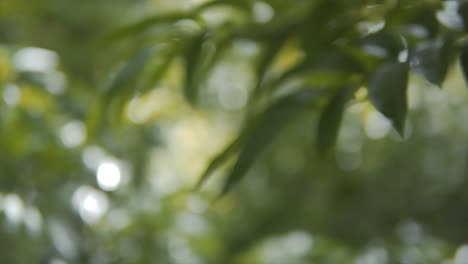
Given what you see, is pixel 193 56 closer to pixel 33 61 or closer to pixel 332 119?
pixel 332 119

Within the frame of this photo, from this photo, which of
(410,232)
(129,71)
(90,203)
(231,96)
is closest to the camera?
(129,71)

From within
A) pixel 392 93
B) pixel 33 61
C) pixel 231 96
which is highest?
pixel 231 96

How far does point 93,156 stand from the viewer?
1.04 meters

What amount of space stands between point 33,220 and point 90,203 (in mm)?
139

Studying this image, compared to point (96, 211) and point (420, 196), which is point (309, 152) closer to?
point (420, 196)

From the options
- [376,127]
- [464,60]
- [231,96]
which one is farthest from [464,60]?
[231,96]

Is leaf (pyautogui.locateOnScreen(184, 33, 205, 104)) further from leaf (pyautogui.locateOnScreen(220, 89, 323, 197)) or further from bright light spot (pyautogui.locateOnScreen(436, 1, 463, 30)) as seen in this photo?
bright light spot (pyautogui.locateOnScreen(436, 1, 463, 30))

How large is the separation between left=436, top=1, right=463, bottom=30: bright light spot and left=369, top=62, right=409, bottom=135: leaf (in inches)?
2.4

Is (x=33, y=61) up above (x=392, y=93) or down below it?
above

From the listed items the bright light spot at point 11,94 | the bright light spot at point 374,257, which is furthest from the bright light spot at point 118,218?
the bright light spot at point 374,257

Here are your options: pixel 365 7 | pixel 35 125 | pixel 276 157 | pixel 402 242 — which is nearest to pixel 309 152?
pixel 276 157

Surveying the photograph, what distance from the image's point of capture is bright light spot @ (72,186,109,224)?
3.29 ft

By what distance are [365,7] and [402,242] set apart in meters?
0.55

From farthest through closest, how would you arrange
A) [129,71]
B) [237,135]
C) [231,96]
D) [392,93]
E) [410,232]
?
[231,96] → [410,232] → [237,135] → [129,71] → [392,93]
